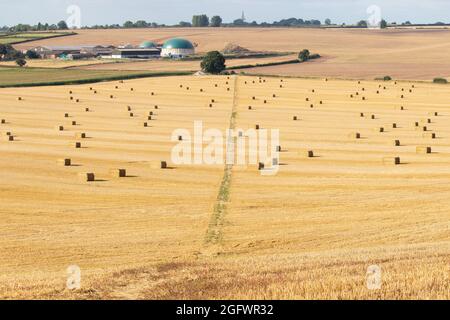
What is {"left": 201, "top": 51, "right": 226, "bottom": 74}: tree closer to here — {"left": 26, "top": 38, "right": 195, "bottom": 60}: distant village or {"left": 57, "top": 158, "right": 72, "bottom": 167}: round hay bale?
{"left": 26, "top": 38, "right": 195, "bottom": 60}: distant village

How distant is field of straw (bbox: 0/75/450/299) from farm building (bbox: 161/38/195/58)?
125803 mm

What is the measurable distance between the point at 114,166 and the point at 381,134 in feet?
55.1

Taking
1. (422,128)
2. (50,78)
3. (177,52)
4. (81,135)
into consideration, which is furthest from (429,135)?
(177,52)

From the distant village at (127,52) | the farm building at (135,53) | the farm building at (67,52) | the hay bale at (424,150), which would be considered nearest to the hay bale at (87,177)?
the hay bale at (424,150)

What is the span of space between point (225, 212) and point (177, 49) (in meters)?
160

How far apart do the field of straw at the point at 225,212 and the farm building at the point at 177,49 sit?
12580cm

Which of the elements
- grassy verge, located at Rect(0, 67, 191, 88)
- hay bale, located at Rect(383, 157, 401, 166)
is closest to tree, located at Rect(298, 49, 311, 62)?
grassy verge, located at Rect(0, 67, 191, 88)

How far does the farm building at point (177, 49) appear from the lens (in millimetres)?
184050

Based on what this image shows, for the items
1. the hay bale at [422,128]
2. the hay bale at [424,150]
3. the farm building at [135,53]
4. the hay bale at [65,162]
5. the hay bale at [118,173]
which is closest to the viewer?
the hay bale at [118,173]

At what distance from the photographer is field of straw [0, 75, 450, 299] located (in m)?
17.1

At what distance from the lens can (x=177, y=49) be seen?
186 metres

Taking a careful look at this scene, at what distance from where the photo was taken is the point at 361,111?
63.1m

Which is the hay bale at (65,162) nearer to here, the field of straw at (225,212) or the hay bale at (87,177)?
the field of straw at (225,212)
